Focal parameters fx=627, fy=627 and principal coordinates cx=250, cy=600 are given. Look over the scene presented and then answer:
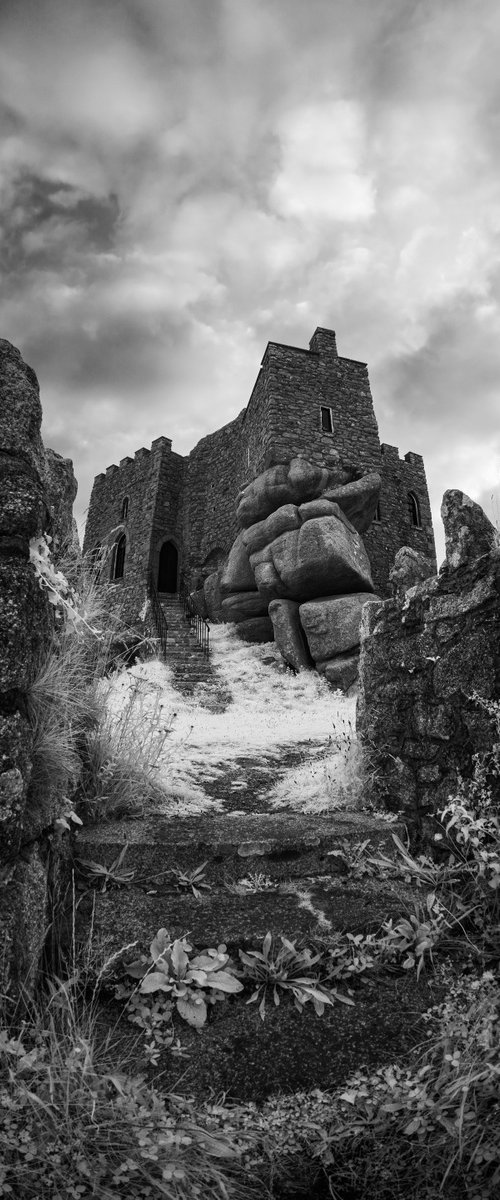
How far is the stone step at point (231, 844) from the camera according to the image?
3.01m

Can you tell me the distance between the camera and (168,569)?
22531 millimetres

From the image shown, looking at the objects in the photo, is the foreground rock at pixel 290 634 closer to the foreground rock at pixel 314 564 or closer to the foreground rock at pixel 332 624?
the foreground rock at pixel 332 624

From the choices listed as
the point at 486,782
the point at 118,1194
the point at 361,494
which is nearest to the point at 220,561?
the point at 361,494

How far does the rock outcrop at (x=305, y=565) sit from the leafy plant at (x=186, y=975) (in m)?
9.28

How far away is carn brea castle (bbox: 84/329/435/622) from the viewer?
15.5m

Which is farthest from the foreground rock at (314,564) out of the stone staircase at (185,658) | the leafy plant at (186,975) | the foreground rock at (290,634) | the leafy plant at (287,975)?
the leafy plant at (186,975)

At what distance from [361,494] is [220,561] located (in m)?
6.34

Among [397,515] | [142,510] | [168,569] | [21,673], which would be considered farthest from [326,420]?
[21,673]

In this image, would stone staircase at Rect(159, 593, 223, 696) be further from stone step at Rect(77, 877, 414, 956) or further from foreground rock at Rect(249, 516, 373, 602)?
stone step at Rect(77, 877, 414, 956)

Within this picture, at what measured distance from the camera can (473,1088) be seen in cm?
189

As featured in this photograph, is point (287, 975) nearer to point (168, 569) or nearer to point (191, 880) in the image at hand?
point (191, 880)

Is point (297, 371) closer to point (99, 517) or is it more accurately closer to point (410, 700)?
point (99, 517)

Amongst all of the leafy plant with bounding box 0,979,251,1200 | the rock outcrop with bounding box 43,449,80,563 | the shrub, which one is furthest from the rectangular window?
the leafy plant with bounding box 0,979,251,1200

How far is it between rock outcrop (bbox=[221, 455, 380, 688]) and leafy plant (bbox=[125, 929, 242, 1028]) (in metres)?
9.28
